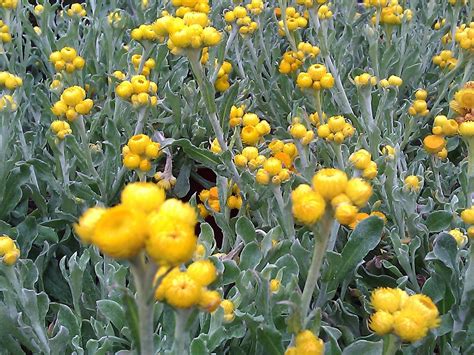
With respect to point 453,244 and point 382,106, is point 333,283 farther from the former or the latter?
point 382,106

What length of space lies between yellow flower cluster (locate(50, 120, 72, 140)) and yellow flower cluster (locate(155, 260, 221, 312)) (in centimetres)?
87

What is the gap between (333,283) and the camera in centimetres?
124

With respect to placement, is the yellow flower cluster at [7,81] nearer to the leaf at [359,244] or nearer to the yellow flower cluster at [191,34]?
the yellow flower cluster at [191,34]

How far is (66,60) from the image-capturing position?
177 cm

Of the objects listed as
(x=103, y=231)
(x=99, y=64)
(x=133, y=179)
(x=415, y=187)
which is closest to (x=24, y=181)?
(x=133, y=179)

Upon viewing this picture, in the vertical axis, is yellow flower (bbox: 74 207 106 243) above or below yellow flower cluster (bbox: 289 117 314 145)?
above

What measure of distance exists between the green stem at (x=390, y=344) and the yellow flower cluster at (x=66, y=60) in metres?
1.24

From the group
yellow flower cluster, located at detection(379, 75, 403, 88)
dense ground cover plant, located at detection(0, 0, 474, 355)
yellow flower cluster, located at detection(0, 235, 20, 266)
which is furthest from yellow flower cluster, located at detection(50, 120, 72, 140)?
yellow flower cluster, located at detection(379, 75, 403, 88)

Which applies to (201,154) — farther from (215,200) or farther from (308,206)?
(308,206)

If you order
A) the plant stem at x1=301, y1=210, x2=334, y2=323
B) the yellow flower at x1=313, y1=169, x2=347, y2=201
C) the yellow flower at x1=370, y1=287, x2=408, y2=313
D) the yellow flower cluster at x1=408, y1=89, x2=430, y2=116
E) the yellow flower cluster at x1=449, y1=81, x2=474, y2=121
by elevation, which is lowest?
the yellow flower cluster at x1=408, y1=89, x2=430, y2=116

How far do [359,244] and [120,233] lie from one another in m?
0.68

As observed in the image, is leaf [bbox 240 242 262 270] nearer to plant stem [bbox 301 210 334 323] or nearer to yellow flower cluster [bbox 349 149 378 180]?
yellow flower cluster [bbox 349 149 378 180]

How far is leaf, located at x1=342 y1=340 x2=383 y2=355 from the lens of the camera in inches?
39.6

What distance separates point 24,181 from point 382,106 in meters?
0.96
